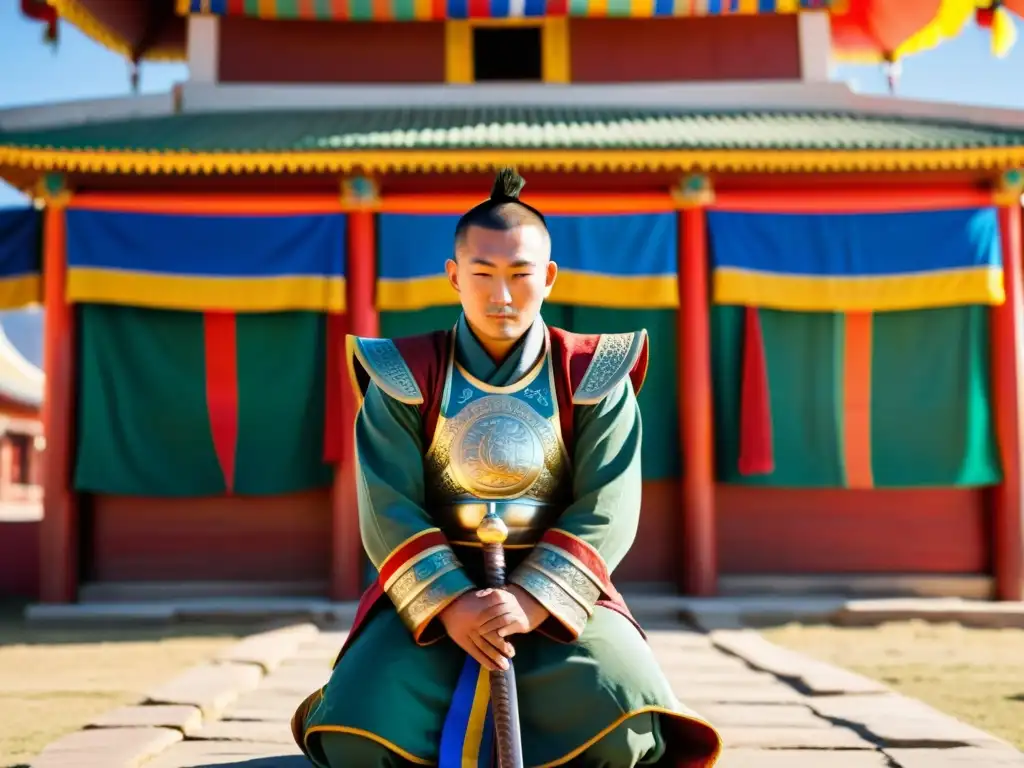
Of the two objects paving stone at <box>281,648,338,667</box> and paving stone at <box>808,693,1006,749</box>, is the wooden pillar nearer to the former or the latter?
paving stone at <box>281,648,338,667</box>

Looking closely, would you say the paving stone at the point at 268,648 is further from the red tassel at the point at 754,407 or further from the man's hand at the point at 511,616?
the red tassel at the point at 754,407

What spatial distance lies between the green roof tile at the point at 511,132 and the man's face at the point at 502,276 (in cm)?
408

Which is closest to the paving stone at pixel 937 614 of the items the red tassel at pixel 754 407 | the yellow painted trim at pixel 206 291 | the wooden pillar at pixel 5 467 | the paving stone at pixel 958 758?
the red tassel at pixel 754 407

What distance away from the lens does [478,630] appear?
210 cm

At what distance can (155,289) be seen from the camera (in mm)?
6781

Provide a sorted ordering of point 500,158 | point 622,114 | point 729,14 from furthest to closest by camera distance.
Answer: point 729,14 → point 622,114 → point 500,158

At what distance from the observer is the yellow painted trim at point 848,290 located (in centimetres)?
683

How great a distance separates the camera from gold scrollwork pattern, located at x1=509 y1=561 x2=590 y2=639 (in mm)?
2174

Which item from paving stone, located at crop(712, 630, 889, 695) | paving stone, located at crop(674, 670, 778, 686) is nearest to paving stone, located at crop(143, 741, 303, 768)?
paving stone, located at crop(674, 670, 778, 686)

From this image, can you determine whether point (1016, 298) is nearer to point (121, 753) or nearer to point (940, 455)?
point (940, 455)

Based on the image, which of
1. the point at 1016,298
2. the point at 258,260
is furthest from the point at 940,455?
the point at 258,260

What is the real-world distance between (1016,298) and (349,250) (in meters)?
4.59

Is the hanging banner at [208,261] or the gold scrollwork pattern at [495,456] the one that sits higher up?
the hanging banner at [208,261]

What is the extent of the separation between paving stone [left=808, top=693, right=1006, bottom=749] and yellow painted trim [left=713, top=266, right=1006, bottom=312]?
3712mm
